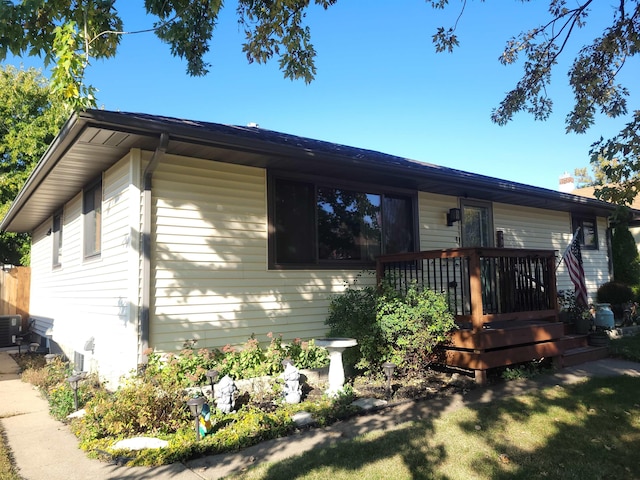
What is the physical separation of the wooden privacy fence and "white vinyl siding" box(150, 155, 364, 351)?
10.7 metres

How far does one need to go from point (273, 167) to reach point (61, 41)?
3.26 metres

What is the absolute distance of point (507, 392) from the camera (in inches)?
225

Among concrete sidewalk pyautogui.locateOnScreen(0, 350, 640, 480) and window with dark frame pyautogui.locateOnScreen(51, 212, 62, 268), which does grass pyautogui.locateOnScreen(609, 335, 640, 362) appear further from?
window with dark frame pyautogui.locateOnScreen(51, 212, 62, 268)

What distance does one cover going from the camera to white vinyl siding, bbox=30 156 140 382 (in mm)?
5352

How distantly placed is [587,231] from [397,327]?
30.6ft

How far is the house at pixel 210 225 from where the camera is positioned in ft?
17.5

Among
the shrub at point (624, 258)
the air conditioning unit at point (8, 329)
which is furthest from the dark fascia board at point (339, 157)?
the air conditioning unit at point (8, 329)

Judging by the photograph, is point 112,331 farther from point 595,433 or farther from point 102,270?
point 595,433

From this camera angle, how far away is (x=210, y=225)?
19.4 feet

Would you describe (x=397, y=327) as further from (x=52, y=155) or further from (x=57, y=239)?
(x=57, y=239)

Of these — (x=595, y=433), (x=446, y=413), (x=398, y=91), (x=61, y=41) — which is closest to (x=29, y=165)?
(x=398, y=91)

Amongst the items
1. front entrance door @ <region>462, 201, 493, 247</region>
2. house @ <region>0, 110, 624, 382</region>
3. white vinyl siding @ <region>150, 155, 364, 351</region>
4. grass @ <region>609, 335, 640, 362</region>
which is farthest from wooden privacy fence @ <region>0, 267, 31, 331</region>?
grass @ <region>609, 335, 640, 362</region>

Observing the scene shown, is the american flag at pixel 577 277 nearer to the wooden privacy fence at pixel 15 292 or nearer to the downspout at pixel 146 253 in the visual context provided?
the downspout at pixel 146 253

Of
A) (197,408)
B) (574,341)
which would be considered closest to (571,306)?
(574,341)
